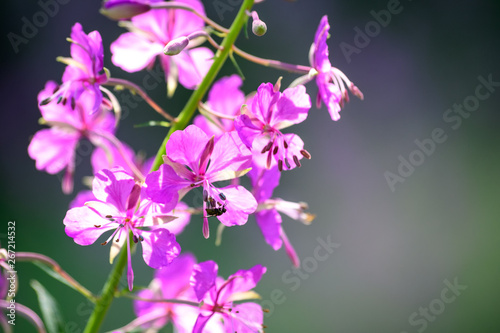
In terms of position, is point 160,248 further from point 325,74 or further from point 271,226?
point 325,74

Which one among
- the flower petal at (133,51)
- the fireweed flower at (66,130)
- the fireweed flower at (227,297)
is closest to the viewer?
the fireweed flower at (227,297)

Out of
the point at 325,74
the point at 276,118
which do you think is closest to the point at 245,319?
the point at 276,118

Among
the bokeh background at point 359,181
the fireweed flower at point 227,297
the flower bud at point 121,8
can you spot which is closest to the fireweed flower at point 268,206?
the fireweed flower at point 227,297

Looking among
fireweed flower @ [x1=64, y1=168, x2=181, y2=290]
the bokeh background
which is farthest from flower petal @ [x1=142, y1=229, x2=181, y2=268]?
the bokeh background

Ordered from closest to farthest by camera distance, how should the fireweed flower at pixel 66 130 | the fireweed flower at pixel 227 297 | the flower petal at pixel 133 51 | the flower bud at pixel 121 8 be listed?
the flower bud at pixel 121 8, the fireweed flower at pixel 227 297, the flower petal at pixel 133 51, the fireweed flower at pixel 66 130

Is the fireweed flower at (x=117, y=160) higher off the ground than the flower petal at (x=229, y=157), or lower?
lower

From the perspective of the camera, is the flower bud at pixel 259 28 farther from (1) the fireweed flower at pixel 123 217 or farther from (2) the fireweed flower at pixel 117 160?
(2) the fireweed flower at pixel 117 160
